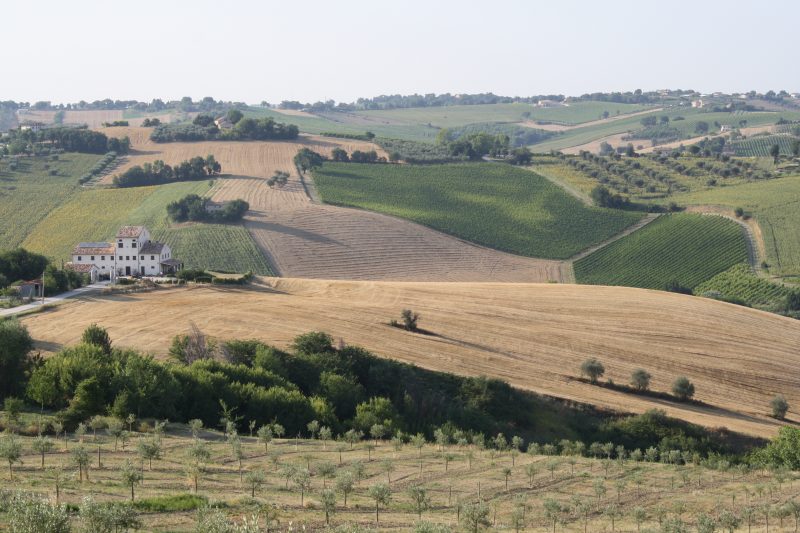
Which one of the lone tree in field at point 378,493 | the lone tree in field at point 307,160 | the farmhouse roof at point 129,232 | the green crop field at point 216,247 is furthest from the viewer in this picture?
the lone tree in field at point 307,160

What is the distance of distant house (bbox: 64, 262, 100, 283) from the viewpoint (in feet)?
331

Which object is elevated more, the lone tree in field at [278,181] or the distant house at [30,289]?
the lone tree in field at [278,181]

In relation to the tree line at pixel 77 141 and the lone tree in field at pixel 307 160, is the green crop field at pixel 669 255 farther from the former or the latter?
the tree line at pixel 77 141

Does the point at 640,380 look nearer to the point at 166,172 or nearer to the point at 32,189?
the point at 32,189

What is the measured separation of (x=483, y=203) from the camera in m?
166

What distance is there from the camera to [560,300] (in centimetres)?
9862

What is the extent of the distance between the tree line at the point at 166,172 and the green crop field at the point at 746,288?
3467 inches

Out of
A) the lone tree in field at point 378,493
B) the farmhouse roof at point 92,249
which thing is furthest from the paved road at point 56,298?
the lone tree in field at point 378,493

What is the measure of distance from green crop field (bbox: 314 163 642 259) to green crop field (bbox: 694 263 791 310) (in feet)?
72.4

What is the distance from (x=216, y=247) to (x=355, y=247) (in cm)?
1894

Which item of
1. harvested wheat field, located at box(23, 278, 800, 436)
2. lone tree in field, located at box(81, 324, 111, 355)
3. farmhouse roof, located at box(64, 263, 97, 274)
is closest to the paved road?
farmhouse roof, located at box(64, 263, 97, 274)

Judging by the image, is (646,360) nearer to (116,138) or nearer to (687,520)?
(687,520)

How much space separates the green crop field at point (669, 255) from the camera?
440ft

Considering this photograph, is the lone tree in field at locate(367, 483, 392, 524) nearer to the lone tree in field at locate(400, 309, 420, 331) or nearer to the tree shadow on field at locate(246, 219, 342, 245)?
the lone tree in field at locate(400, 309, 420, 331)
